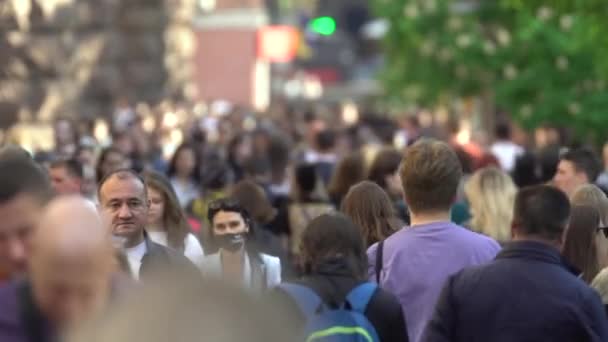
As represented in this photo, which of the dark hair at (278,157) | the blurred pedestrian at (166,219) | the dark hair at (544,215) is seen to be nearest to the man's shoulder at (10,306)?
→ the dark hair at (544,215)

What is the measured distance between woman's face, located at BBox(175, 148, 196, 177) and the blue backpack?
9818 millimetres

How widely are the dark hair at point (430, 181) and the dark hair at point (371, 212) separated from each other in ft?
3.01

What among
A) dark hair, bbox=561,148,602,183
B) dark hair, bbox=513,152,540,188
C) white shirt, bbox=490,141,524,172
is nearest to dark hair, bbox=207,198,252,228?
dark hair, bbox=561,148,602,183

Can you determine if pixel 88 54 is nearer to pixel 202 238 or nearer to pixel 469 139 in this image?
pixel 469 139

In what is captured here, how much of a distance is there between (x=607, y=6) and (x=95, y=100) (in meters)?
12.8

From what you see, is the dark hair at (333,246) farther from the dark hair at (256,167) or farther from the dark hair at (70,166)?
the dark hair at (256,167)

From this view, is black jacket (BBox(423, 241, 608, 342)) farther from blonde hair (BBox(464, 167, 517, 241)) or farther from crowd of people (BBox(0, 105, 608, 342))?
blonde hair (BBox(464, 167, 517, 241))

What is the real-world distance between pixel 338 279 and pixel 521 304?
67 cm

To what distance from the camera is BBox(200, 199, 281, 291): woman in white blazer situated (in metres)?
9.29

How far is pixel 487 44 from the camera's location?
3719cm

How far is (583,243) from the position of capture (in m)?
8.52

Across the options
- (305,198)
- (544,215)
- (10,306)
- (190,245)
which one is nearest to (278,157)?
(305,198)

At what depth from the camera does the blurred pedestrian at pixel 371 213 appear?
892 centimetres

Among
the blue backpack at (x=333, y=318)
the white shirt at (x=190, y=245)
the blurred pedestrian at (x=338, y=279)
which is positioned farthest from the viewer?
the white shirt at (x=190, y=245)
